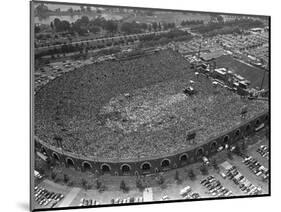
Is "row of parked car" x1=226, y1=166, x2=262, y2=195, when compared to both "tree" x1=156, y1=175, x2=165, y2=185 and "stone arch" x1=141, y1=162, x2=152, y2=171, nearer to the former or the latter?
"tree" x1=156, y1=175, x2=165, y2=185

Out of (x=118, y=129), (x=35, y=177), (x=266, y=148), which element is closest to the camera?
(x=35, y=177)

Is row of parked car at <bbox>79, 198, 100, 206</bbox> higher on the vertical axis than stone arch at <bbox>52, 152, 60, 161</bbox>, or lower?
lower

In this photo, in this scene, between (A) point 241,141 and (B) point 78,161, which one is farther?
(A) point 241,141

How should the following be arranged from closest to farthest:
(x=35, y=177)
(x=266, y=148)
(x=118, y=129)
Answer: (x=35, y=177), (x=118, y=129), (x=266, y=148)

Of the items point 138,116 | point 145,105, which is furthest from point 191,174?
point 145,105

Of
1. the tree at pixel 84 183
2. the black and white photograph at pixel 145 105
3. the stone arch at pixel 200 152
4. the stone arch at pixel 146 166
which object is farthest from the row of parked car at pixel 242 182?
the tree at pixel 84 183

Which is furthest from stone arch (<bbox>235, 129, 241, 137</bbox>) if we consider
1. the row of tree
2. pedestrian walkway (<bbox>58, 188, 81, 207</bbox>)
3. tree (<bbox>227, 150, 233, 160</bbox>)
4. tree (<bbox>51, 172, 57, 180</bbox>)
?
tree (<bbox>51, 172, 57, 180</bbox>)

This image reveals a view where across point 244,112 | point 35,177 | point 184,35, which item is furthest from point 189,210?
point 184,35

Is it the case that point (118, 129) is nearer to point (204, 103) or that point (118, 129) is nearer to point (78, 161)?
point (78, 161)
